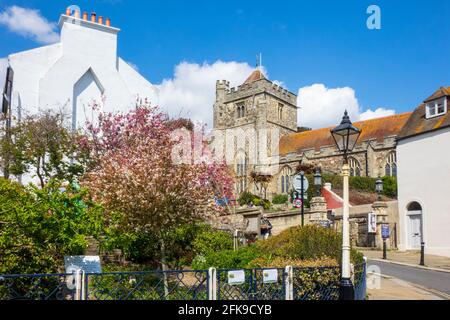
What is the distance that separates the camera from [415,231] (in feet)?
82.5

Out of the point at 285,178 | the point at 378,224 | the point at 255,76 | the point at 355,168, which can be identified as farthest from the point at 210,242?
the point at 255,76

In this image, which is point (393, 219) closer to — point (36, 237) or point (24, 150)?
point (24, 150)

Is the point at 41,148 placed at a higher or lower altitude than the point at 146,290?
higher

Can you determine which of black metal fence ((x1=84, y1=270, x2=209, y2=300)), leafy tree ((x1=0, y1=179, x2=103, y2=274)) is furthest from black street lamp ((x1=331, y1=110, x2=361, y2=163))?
leafy tree ((x1=0, y1=179, x2=103, y2=274))

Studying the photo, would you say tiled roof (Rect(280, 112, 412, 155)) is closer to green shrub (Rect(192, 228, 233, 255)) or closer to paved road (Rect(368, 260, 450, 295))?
paved road (Rect(368, 260, 450, 295))

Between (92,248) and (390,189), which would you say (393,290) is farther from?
(390,189)

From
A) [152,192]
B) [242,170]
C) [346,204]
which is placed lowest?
[346,204]

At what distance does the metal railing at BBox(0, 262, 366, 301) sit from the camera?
6.61m

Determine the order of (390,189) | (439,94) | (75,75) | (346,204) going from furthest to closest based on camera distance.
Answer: (390,189) → (439,94) → (75,75) → (346,204)

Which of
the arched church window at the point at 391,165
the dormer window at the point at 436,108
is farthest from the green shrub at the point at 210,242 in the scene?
the arched church window at the point at 391,165

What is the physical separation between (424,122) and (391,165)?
20404 mm

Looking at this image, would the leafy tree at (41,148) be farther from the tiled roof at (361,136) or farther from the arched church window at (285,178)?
the arched church window at (285,178)

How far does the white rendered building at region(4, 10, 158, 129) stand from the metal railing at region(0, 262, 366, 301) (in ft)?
49.6
